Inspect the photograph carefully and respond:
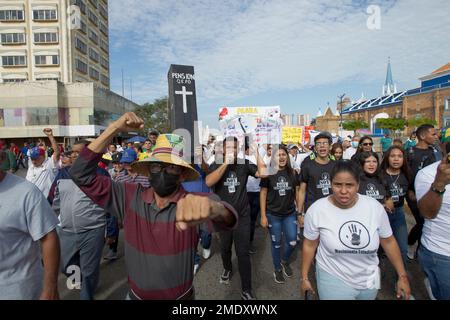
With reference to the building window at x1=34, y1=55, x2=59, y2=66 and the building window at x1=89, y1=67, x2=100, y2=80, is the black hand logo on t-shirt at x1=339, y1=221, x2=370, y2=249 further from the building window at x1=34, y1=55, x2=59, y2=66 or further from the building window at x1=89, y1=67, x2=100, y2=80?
the building window at x1=89, y1=67, x2=100, y2=80

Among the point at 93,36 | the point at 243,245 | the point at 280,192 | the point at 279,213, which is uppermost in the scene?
the point at 93,36

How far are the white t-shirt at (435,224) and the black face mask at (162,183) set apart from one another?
6.71 ft

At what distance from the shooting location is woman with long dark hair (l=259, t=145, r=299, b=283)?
3.89 metres

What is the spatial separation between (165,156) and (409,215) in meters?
6.46

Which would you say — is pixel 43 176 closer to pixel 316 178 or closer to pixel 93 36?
pixel 316 178

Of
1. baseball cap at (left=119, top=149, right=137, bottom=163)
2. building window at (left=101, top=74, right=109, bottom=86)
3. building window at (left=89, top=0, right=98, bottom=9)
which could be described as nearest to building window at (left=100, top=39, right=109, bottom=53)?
building window at (left=101, top=74, right=109, bottom=86)

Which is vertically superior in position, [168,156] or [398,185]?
[168,156]

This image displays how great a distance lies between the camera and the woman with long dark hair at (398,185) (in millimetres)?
3658

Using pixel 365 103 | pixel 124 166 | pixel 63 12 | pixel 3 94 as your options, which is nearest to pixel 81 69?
pixel 63 12

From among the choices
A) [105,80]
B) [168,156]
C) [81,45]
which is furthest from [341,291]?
[105,80]

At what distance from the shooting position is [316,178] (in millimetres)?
4043

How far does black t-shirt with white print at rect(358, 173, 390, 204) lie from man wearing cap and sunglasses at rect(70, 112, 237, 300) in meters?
2.61

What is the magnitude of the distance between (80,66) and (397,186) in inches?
1753
